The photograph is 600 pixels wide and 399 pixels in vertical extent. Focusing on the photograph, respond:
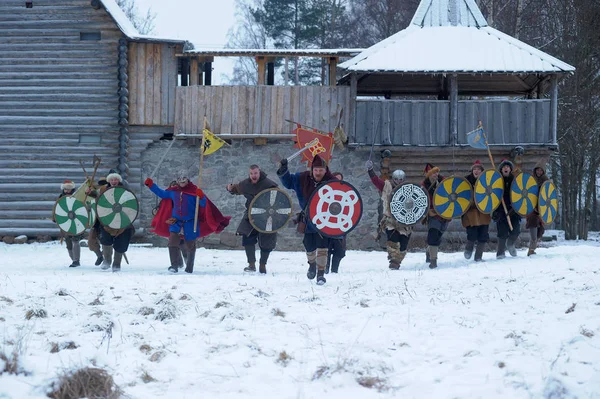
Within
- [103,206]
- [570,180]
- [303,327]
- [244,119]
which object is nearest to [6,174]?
[244,119]

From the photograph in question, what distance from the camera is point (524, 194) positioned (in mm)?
11883

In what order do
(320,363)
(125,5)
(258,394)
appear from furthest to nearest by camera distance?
1. (125,5)
2. (320,363)
3. (258,394)

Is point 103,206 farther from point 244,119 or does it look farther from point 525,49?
point 525,49

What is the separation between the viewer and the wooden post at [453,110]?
57.7 ft

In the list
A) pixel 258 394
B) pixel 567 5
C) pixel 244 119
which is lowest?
pixel 258 394

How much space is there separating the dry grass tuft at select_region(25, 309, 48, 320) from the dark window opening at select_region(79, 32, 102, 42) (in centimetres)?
1248

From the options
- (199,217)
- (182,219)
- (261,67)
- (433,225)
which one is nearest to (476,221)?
(433,225)

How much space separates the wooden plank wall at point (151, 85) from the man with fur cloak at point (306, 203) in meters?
8.97

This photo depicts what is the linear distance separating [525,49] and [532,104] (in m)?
1.21

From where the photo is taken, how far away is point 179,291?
326 inches

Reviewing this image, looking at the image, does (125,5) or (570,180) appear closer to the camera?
(570,180)

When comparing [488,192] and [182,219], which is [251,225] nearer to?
[182,219]

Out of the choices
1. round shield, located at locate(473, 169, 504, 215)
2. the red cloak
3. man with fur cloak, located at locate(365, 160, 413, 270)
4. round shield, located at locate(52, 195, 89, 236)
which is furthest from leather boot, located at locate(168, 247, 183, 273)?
round shield, located at locate(473, 169, 504, 215)

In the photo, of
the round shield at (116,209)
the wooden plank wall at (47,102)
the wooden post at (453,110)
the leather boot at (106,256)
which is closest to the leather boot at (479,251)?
the round shield at (116,209)
